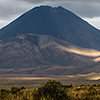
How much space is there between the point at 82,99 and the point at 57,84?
7.33 ft

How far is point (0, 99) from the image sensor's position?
17.5 metres

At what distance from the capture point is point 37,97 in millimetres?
17234

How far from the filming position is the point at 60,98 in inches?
654

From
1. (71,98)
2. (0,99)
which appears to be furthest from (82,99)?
(0,99)

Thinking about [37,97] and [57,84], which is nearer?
[37,97]

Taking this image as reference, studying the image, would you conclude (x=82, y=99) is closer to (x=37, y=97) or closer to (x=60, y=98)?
(x=60, y=98)

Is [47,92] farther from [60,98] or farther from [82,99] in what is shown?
[82,99]

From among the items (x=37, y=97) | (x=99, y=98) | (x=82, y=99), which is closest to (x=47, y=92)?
(x=37, y=97)

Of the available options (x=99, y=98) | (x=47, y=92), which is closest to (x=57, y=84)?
(x=47, y=92)

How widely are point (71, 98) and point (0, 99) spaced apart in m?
5.02

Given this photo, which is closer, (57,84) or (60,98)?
(60,98)

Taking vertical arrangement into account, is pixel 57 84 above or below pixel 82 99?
above

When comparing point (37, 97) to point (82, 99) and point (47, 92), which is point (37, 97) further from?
point (82, 99)

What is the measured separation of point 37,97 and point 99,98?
14.4 feet
